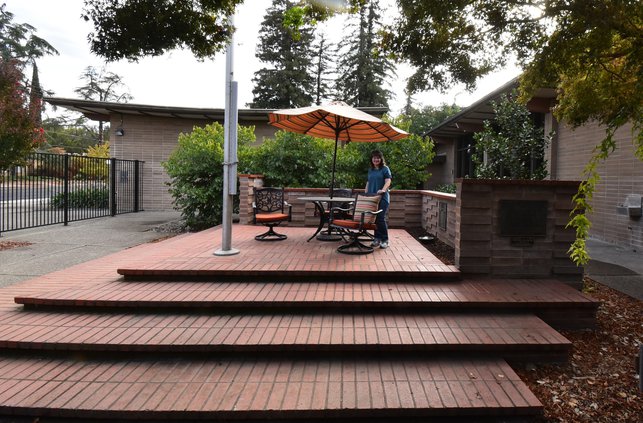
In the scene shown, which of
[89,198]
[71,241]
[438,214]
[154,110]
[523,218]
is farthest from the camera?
[154,110]

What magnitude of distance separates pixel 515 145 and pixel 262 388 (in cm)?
429

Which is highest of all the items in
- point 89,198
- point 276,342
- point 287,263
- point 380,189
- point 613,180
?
point 613,180

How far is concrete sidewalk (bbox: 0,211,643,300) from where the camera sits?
566 cm

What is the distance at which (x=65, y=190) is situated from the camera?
422 inches

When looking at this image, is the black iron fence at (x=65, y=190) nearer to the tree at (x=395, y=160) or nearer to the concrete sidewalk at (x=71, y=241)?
the concrete sidewalk at (x=71, y=241)

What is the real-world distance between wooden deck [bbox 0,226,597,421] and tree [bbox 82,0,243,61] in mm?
2422

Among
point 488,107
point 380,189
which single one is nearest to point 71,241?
point 380,189

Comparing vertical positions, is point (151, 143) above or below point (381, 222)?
above

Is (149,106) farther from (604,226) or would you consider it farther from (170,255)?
(604,226)

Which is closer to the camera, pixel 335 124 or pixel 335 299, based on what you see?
pixel 335 299

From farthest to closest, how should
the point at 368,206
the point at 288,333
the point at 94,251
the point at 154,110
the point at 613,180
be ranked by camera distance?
the point at 154,110 → the point at 613,180 → the point at 94,251 → the point at 368,206 → the point at 288,333

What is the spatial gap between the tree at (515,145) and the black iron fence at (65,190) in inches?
376

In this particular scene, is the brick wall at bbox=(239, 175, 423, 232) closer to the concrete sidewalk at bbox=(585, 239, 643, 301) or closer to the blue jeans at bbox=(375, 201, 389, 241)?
the blue jeans at bbox=(375, 201, 389, 241)

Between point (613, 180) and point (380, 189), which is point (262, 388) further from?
point (613, 180)
